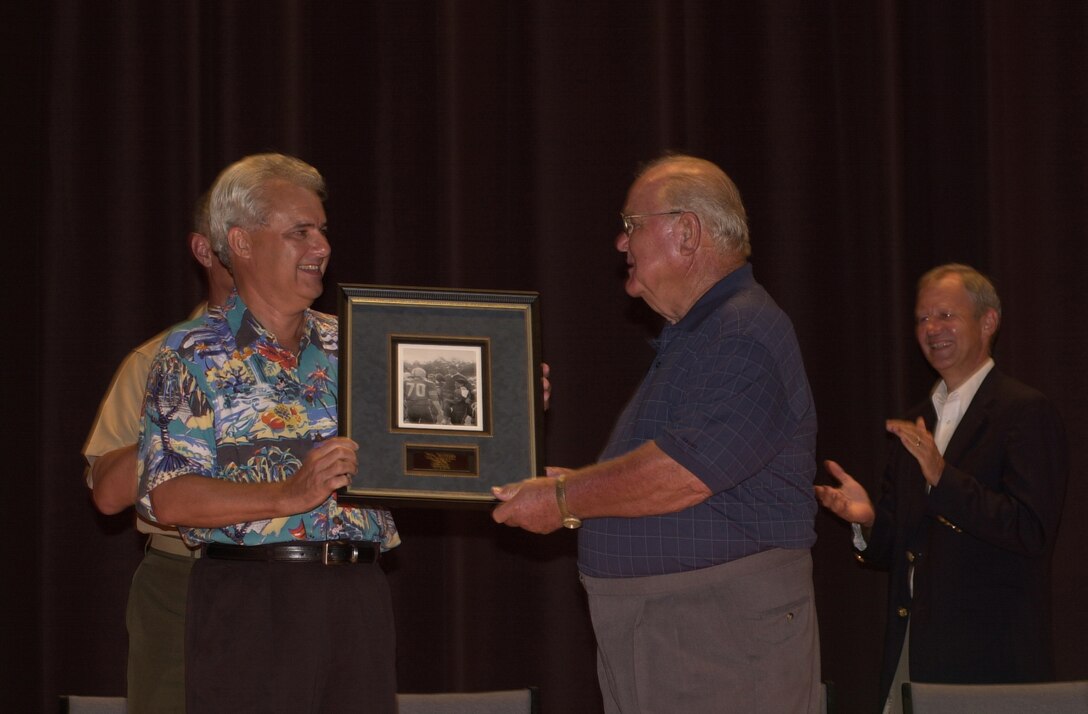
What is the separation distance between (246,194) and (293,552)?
854 mm

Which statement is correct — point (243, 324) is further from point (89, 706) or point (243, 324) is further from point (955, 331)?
point (955, 331)

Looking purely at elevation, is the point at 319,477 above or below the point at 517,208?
below

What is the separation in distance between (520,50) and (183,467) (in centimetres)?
276

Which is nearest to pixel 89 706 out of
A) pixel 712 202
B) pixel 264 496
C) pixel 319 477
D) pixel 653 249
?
pixel 264 496

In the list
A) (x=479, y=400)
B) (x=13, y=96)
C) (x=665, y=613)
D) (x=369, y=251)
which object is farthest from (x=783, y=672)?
(x=13, y=96)

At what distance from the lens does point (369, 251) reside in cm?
479

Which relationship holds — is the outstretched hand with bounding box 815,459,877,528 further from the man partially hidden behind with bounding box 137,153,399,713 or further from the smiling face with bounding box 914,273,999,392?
the man partially hidden behind with bounding box 137,153,399,713

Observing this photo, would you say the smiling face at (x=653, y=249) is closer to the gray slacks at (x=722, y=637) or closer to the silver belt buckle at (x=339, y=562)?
the gray slacks at (x=722, y=637)

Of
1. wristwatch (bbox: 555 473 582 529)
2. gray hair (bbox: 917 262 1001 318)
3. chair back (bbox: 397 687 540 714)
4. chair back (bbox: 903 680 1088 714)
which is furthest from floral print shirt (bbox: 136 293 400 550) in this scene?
gray hair (bbox: 917 262 1001 318)

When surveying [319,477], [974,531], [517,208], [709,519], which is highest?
[517,208]

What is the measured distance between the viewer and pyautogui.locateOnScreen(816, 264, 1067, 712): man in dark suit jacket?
12.6ft

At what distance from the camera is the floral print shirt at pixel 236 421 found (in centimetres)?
266

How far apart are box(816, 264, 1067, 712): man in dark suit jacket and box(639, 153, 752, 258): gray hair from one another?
1.17 m

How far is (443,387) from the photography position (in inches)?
113
